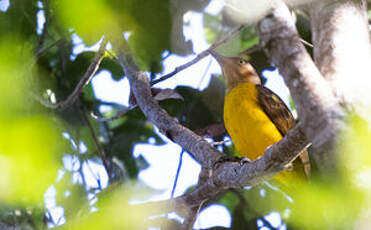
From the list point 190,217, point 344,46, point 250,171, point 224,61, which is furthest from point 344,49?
point 224,61

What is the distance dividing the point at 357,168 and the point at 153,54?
2.72 meters

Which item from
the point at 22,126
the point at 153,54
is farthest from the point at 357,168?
the point at 153,54


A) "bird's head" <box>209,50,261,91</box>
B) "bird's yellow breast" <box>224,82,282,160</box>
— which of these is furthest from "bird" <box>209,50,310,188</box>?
"bird's head" <box>209,50,261,91</box>

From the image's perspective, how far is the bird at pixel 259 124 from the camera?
3961mm

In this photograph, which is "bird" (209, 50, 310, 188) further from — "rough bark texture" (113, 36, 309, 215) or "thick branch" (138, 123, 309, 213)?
"thick branch" (138, 123, 309, 213)

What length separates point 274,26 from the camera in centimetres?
148

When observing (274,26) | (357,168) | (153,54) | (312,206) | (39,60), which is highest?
(39,60)

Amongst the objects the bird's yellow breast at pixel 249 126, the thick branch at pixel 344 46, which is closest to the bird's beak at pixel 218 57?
the bird's yellow breast at pixel 249 126

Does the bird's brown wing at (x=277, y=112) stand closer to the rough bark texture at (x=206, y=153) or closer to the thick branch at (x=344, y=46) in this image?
the rough bark texture at (x=206, y=153)

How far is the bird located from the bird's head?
0.46m

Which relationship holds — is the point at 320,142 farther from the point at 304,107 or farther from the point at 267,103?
the point at 267,103

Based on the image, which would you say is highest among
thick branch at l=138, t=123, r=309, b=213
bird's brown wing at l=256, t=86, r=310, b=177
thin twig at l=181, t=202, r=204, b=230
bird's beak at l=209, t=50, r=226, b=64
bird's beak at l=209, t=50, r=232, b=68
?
bird's beak at l=209, t=50, r=226, b=64

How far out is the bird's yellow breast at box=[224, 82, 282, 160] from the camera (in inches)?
156

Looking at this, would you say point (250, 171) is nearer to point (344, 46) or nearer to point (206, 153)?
point (206, 153)
